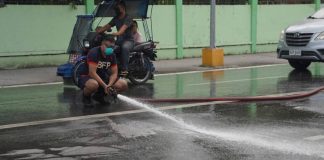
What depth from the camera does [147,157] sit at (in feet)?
21.1

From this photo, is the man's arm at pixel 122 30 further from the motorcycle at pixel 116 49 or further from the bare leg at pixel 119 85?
the bare leg at pixel 119 85

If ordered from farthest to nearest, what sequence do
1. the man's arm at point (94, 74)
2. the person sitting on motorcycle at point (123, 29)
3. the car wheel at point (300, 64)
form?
the car wheel at point (300, 64) < the person sitting on motorcycle at point (123, 29) < the man's arm at point (94, 74)

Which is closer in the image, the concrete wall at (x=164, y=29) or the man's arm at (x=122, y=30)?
the man's arm at (x=122, y=30)

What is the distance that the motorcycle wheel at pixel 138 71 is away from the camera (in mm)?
12992

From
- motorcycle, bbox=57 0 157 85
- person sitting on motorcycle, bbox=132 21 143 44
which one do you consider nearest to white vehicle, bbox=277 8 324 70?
motorcycle, bbox=57 0 157 85

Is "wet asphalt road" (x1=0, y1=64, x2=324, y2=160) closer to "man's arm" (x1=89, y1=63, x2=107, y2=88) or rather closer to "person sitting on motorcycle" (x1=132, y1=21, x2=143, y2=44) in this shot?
"man's arm" (x1=89, y1=63, x2=107, y2=88)

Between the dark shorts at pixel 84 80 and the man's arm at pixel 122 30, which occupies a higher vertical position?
the man's arm at pixel 122 30

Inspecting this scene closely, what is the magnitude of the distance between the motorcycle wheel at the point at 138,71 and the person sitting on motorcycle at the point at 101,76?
2814 mm

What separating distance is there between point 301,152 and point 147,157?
1.70 meters

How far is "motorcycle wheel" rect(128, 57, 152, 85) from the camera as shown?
13.0m

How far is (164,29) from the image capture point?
19.2m

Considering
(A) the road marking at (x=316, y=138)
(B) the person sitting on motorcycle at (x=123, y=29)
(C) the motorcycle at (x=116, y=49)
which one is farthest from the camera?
(C) the motorcycle at (x=116, y=49)

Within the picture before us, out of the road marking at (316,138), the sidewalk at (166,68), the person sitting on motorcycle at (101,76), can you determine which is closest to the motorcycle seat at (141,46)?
the sidewalk at (166,68)

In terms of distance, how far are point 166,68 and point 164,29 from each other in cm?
273
